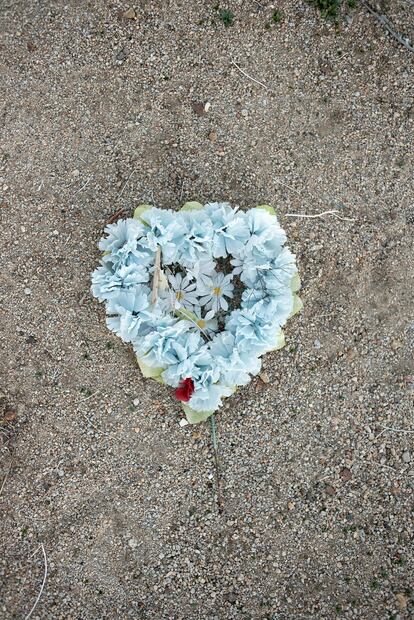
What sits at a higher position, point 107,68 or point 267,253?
point 107,68

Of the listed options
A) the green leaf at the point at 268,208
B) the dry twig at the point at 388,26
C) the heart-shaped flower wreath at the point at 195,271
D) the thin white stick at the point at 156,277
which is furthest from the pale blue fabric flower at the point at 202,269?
the dry twig at the point at 388,26

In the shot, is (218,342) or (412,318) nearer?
(218,342)

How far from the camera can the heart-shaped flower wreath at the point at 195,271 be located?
175 centimetres

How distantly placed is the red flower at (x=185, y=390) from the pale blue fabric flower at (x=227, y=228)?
387 millimetres

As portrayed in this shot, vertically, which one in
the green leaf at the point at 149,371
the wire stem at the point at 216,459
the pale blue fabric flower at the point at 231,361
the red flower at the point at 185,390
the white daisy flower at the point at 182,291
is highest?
the white daisy flower at the point at 182,291

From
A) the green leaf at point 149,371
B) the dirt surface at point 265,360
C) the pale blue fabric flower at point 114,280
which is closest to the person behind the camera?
the pale blue fabric flower at point 114,280

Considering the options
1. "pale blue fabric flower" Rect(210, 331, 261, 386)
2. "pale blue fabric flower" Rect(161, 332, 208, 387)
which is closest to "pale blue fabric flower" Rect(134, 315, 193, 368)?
"pale blue fabric flower" Rect(161, 332, 208, 387)

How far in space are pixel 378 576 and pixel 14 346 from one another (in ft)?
4.52

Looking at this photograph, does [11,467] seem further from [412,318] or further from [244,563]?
[412,318]

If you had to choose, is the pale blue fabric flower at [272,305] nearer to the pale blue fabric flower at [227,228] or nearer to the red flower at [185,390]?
the pale blue fabric flower at [227,228]

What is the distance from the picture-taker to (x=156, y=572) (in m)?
1.94

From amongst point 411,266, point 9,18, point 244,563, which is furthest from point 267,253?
point 9,18

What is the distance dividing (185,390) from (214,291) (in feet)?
1.07

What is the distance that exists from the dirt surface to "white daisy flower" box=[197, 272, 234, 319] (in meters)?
0.27
